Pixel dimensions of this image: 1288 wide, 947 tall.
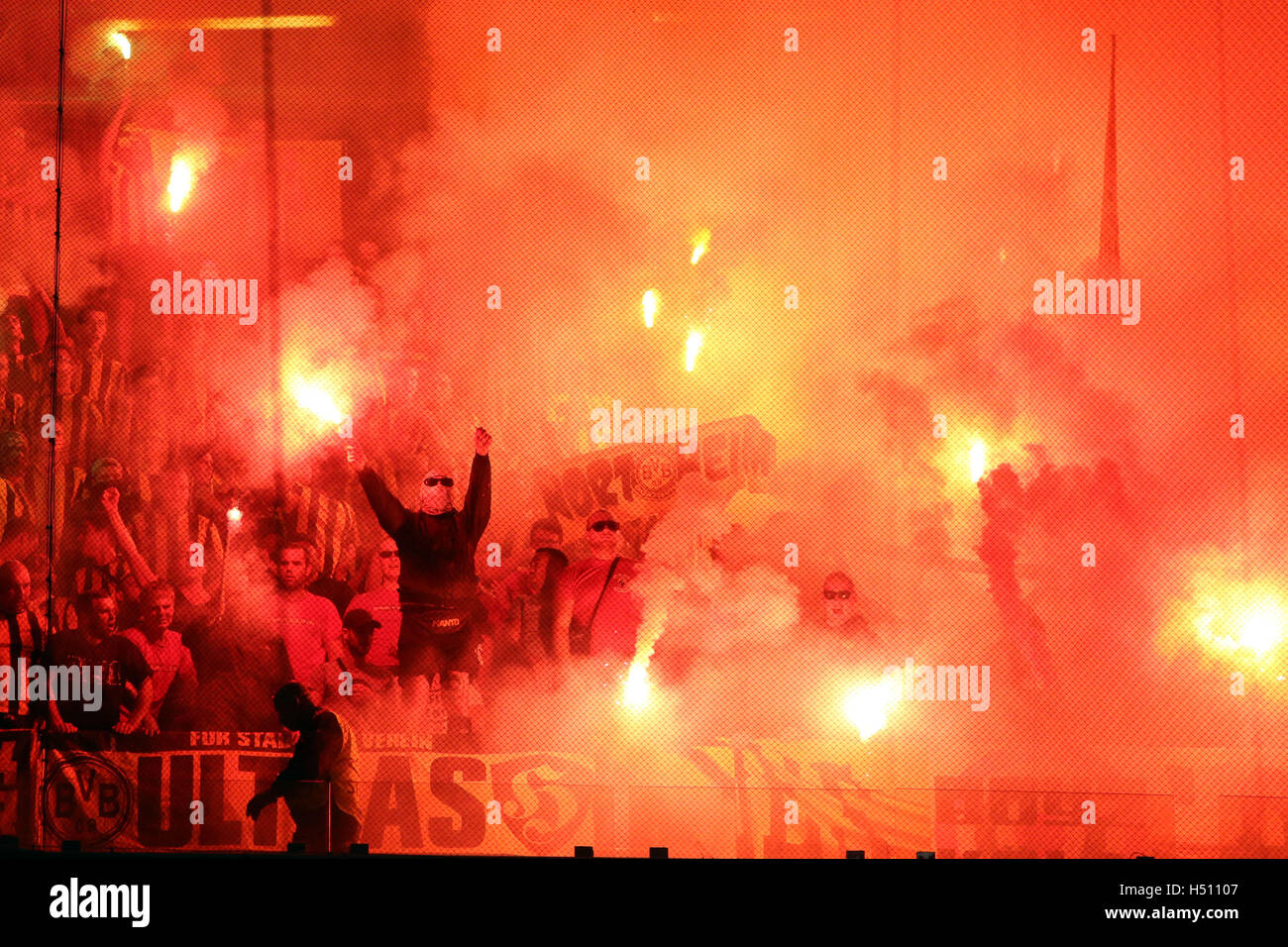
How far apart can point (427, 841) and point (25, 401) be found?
305 cm

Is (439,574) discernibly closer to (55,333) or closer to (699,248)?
(699,248)

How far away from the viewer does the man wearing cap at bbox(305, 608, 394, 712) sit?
19.5 ft

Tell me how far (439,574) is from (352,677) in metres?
0.67

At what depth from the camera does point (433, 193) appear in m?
6.12

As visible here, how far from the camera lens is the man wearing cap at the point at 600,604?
6.00 meters

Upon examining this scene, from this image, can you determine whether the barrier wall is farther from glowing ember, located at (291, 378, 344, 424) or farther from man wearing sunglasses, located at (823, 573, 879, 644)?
glowing ember, located at (291, 378, 344, 424)

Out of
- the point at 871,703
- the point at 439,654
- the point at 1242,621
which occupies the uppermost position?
the point at 1242,621

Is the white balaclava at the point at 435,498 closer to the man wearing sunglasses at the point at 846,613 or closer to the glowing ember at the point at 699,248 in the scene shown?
the glowing ember at the point at 699,248

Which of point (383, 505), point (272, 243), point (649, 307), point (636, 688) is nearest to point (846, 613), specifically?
point (636, 688)

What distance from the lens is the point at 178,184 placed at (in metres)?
6.14

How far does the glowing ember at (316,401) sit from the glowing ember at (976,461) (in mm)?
3242

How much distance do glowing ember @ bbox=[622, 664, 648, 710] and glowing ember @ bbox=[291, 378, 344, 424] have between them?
1985 millimetres

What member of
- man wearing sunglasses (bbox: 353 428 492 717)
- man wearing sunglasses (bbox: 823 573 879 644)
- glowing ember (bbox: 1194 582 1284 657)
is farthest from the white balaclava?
glowing ember (bbox: 1194 582 1284 657)
